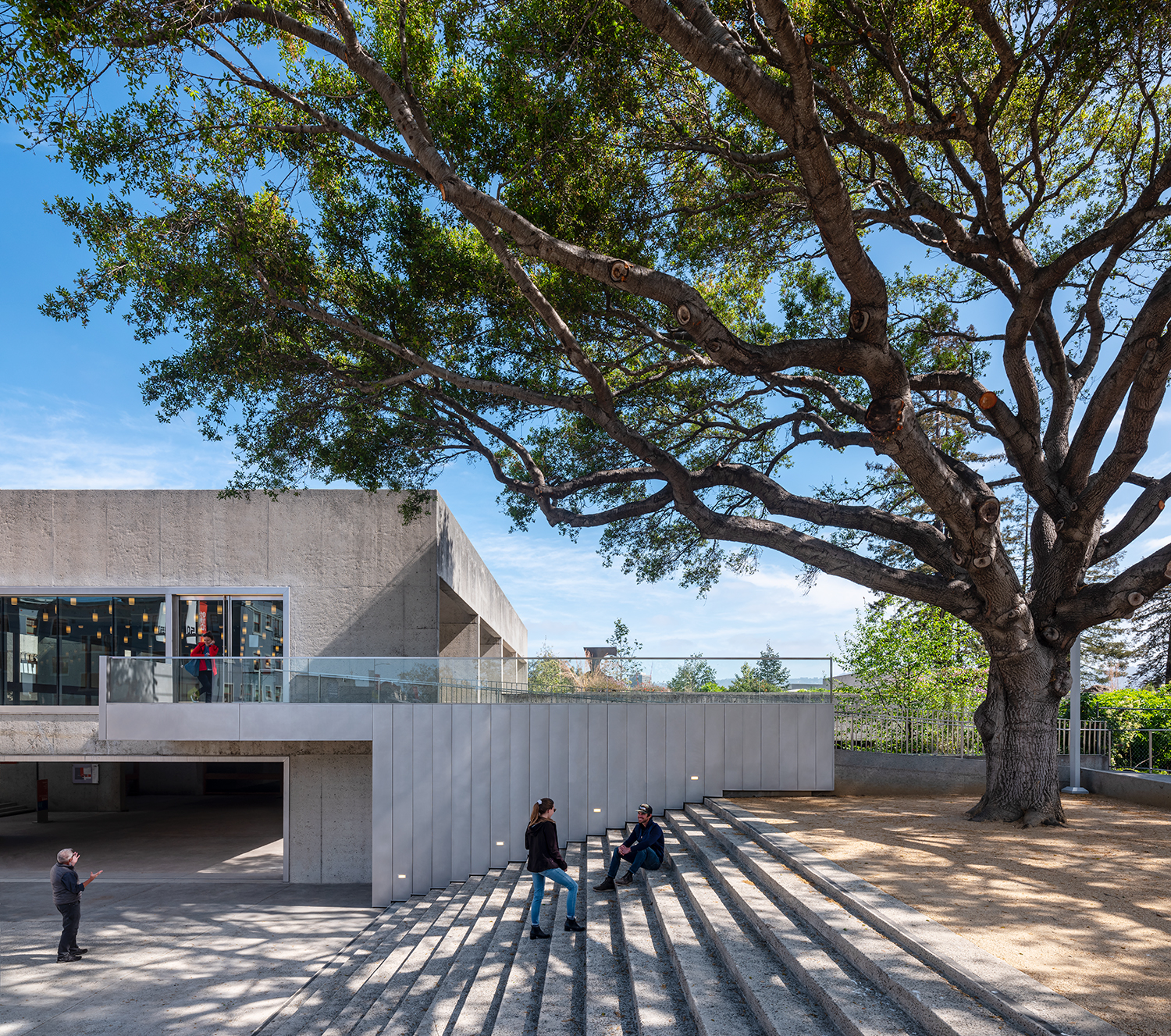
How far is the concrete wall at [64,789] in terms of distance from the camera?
21906mm

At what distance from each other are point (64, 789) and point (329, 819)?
534 inches

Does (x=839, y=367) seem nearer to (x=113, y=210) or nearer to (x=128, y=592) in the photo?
→ (x=113, y=210)

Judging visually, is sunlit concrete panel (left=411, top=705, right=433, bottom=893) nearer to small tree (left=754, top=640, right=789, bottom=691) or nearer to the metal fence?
small tree (left=754, top=640, right=789, bottom=691)

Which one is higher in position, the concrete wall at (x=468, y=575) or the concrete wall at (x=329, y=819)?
the concrete wall at (x=468, y=575)

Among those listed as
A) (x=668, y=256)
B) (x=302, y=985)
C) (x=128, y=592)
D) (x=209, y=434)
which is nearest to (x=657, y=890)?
(x=302, y=985)

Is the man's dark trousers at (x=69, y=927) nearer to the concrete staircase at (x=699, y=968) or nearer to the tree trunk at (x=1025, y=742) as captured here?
the concrete staircase at (x=699, y=968)

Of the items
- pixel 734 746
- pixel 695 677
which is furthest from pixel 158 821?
pixel 734 746

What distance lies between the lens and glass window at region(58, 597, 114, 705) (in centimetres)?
1541

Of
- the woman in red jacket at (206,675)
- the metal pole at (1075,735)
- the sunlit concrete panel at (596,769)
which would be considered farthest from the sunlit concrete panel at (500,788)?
the metal pole at (1075,735)

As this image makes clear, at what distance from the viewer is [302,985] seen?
8.50 metres

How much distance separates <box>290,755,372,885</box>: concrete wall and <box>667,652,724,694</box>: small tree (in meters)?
6.41

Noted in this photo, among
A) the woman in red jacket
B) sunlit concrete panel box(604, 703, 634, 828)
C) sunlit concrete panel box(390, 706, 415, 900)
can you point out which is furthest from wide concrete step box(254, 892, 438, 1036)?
the woman in red jacket

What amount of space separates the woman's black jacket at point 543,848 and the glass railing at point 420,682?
4.70m

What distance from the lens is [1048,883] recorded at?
634 cm
